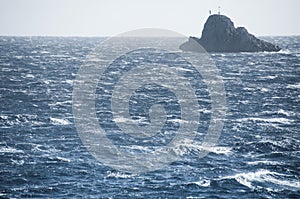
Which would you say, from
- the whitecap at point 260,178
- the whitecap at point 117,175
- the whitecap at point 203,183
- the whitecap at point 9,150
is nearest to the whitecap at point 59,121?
the whitecap at point 9,150

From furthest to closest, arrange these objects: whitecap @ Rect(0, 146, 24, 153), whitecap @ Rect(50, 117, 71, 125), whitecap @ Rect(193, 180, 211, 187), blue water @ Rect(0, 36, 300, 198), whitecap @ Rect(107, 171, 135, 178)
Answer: whitecap @ Rect(50, 117, 71, 125), whitecap @ Rect(0, 146, 24, 153), whitecap @ Rect(107, 171, 135, 178), whitecap @ Rect(193, 180, 211, 187), blue water @ Rect(0, 36, 300, 198)

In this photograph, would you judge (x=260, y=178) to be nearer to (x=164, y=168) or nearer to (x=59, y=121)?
(x=164, y=168)

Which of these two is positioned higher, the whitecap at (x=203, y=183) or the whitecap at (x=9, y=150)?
the whitecap at (x=9, y=150)

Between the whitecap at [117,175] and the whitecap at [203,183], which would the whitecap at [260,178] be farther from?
the whitecap at [117,175]

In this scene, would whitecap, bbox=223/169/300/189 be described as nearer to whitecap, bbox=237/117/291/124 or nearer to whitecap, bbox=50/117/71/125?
whitecap, bbox=237/117/291/124

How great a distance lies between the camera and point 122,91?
9381cm

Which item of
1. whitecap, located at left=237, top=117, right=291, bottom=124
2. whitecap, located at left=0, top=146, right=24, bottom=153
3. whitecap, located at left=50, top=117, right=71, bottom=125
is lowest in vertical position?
whitecap, located at left=0, top=146, right=24, bottom=153

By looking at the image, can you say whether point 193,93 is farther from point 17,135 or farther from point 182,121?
point 17,135

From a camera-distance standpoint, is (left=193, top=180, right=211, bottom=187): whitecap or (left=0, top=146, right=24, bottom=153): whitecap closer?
(left=193, top=180, right=211, bottom=187): whitecap

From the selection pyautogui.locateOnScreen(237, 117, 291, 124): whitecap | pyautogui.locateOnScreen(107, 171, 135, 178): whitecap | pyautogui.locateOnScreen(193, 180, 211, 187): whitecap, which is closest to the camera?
pyautogui.locateOnScreen(193, 180, 211, 187): whitecap

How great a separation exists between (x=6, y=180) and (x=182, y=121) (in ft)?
108

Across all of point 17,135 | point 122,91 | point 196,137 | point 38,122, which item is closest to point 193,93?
point 122,91

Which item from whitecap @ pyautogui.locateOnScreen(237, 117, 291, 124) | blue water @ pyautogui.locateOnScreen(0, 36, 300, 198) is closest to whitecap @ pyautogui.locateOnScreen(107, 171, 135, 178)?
blue water @ pyautogui.locateOnScreen(0, 36, 300, 198)

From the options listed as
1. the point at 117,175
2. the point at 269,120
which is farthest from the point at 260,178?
the point at 269,120
